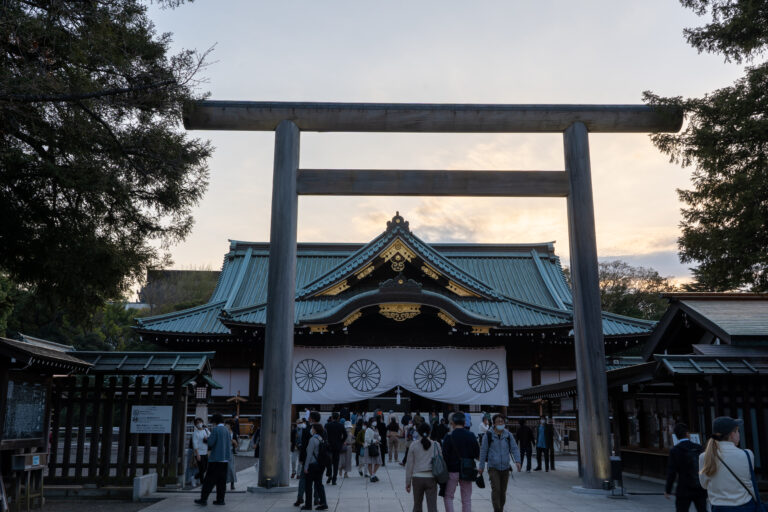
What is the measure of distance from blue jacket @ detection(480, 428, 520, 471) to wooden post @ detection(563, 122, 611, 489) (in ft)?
9.81

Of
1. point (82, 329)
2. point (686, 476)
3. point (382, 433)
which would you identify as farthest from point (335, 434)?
point (82, 329)

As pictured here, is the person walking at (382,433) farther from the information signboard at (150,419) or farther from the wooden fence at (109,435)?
the information signboard at (150,419)

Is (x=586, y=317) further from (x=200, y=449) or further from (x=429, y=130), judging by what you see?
(x=200, y=449)

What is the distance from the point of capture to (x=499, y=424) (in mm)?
9914

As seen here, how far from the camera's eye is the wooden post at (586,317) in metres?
12.0

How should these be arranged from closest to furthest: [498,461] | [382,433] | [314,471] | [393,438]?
[498,461] → [314,471] → [382,433] → [393,438]

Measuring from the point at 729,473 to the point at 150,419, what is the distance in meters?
10.3

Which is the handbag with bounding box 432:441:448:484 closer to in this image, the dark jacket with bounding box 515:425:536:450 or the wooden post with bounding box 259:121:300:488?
the wooden post with bounding box 259:121:300:488

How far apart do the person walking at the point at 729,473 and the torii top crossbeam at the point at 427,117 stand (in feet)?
30.6

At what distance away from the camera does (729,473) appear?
513cm

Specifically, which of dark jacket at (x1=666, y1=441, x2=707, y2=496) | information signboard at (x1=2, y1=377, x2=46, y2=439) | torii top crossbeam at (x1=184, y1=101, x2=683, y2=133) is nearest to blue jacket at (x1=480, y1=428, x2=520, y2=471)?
dark jacket at (x1=666, y1=441, x2=707, y2=496)

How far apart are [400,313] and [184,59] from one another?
48.4ft

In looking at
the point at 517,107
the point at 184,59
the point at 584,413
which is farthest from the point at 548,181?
the point at 184,59

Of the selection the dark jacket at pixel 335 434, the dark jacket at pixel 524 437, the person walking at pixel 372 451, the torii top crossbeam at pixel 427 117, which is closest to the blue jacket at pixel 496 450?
the dark jacket at pixel 335 434
